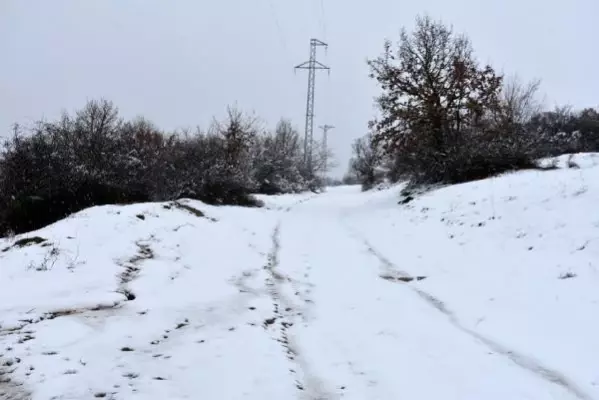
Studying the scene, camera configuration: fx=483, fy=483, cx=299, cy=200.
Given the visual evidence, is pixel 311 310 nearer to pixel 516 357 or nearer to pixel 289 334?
pixel 289 334

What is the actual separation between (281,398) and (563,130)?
35226 mm

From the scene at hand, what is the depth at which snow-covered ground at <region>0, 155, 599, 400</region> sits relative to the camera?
449cm

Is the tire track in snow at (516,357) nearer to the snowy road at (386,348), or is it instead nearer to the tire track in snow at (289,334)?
the snowy road at (386,348)

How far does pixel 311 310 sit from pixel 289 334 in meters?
0.98

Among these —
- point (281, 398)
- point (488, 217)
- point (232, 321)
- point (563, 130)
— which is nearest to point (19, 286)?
point (232, 321)

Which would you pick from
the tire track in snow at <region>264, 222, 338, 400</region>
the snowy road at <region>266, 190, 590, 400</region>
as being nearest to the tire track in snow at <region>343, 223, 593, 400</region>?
the snowy road at <region>266, 190, 590, 400</region>

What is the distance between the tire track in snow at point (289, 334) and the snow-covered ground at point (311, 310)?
0.08 ft

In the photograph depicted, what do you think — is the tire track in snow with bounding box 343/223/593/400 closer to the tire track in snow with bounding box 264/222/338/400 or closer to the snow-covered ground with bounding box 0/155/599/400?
the snow-covered ground with bounding box 0/155/599/400

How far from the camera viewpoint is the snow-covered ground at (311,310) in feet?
14.7

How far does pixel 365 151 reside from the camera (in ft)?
232

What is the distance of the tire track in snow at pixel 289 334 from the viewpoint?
14.6 feet

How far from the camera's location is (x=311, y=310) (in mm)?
6867

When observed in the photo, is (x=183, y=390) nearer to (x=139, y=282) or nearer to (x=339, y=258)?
(x=139, y=282)

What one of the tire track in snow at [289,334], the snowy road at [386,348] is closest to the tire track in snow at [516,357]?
the snowy road at [386,348]
